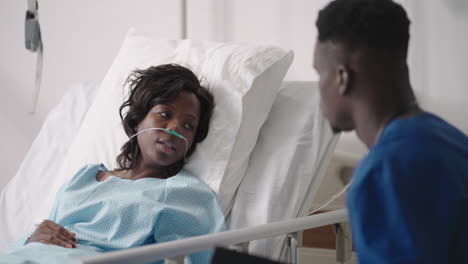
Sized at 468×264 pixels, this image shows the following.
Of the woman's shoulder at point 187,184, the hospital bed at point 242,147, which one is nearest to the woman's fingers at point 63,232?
the woman's shoulder at point 187,184

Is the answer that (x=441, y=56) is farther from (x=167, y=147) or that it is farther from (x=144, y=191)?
(x=144, y=191)

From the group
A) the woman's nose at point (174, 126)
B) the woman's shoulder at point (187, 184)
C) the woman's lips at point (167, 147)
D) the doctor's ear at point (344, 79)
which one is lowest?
the woman's shoulder at point (187, 184)

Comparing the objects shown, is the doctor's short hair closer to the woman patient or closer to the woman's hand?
the woman patient

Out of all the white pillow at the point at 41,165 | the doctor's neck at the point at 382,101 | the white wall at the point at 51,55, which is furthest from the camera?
the white wall at the point at 51,55

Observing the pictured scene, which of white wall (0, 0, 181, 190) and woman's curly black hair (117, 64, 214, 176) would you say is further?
white wall (0, 0, 181, 190)

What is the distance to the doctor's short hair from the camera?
89 centimetres

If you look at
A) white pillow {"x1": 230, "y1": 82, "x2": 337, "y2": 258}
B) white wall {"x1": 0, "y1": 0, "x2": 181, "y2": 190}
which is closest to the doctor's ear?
white pillow {"x1": 230, "y1": 82, "x2": 337, "y2": 258}

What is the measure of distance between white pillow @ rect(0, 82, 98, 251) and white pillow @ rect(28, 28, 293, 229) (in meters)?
0.06

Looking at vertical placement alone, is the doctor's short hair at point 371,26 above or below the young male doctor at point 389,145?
above

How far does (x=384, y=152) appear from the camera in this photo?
789 millimetres

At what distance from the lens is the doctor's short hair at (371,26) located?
2.92 feet

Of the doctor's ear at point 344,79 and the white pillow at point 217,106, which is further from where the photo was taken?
the white pillow at point 217,106

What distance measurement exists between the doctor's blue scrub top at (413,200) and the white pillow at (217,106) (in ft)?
3.13

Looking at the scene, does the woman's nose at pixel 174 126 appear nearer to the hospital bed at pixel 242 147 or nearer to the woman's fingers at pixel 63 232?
the hospital bed at pixel 242 147
